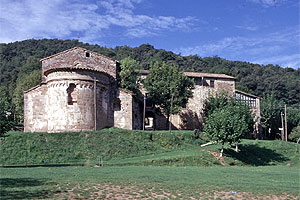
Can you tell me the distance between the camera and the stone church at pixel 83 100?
36312 millimetres

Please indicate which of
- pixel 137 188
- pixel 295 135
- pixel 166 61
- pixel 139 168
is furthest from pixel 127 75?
pixel 166 61

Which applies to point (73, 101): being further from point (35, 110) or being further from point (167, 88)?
point (167, 88)

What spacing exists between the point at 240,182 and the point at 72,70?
25.2 m

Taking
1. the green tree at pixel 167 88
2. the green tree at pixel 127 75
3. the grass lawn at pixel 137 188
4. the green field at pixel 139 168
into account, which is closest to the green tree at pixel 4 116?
the green field at pixel 139 168

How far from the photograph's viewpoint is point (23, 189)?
13477 millimetres

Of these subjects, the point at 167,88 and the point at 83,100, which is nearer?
the point at 83,100

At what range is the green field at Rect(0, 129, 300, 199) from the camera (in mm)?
14688

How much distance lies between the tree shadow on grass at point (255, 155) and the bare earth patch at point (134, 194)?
1999 centimetres

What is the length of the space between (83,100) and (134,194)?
78.4 feet

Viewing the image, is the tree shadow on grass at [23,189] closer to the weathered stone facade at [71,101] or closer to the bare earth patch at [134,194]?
the bare earth patch at [134,194]

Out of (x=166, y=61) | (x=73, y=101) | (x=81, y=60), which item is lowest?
(x=73, y=101)

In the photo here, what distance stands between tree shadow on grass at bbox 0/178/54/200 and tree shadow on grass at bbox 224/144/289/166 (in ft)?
79.0

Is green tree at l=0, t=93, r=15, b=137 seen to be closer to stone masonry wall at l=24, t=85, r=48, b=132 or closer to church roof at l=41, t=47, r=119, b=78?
stone masonry wall at l=24, t=85, r=48, b=132

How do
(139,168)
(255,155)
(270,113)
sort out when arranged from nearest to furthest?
1. (139,168)
2. (255,155)
3. (270,113)
